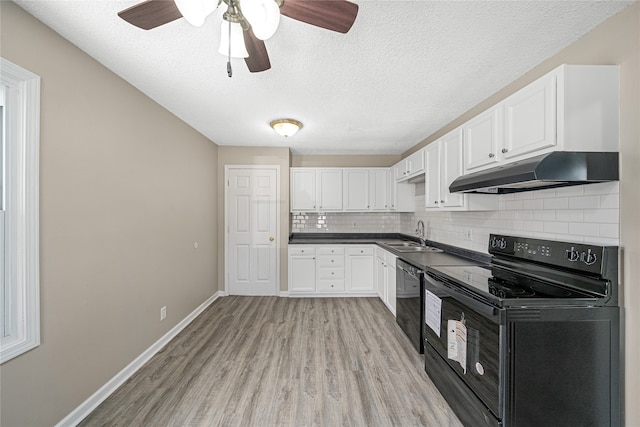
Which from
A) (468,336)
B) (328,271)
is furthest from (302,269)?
(468,336)

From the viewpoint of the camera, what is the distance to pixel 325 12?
1.11m

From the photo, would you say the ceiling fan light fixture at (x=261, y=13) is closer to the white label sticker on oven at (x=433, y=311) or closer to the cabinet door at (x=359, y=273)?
the white label sticker on oven at (x=433, y=311)

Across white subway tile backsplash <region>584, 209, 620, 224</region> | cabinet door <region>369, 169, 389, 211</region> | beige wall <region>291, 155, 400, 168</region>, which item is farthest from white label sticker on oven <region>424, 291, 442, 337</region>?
beige wall <region>291, 155, 400, 168</region>

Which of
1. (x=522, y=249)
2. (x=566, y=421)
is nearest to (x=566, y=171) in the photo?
(x=522, y=249)

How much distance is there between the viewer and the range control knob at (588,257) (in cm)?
144

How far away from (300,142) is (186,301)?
268 centimetres

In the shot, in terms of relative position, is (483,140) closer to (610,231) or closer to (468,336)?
(610,231)

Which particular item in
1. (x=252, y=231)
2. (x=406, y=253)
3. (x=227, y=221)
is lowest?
(x=406, y=253)

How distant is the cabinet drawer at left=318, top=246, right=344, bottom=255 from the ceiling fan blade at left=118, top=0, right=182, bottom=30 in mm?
3511

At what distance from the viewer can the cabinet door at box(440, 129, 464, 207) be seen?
2432mm

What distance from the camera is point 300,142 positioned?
408cm

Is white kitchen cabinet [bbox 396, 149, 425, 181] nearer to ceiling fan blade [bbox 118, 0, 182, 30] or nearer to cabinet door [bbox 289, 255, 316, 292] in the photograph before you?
cabinet door [bbox 289, 255, 316, 292]

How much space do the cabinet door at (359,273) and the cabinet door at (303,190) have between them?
3.64ft

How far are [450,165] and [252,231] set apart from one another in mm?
3068
